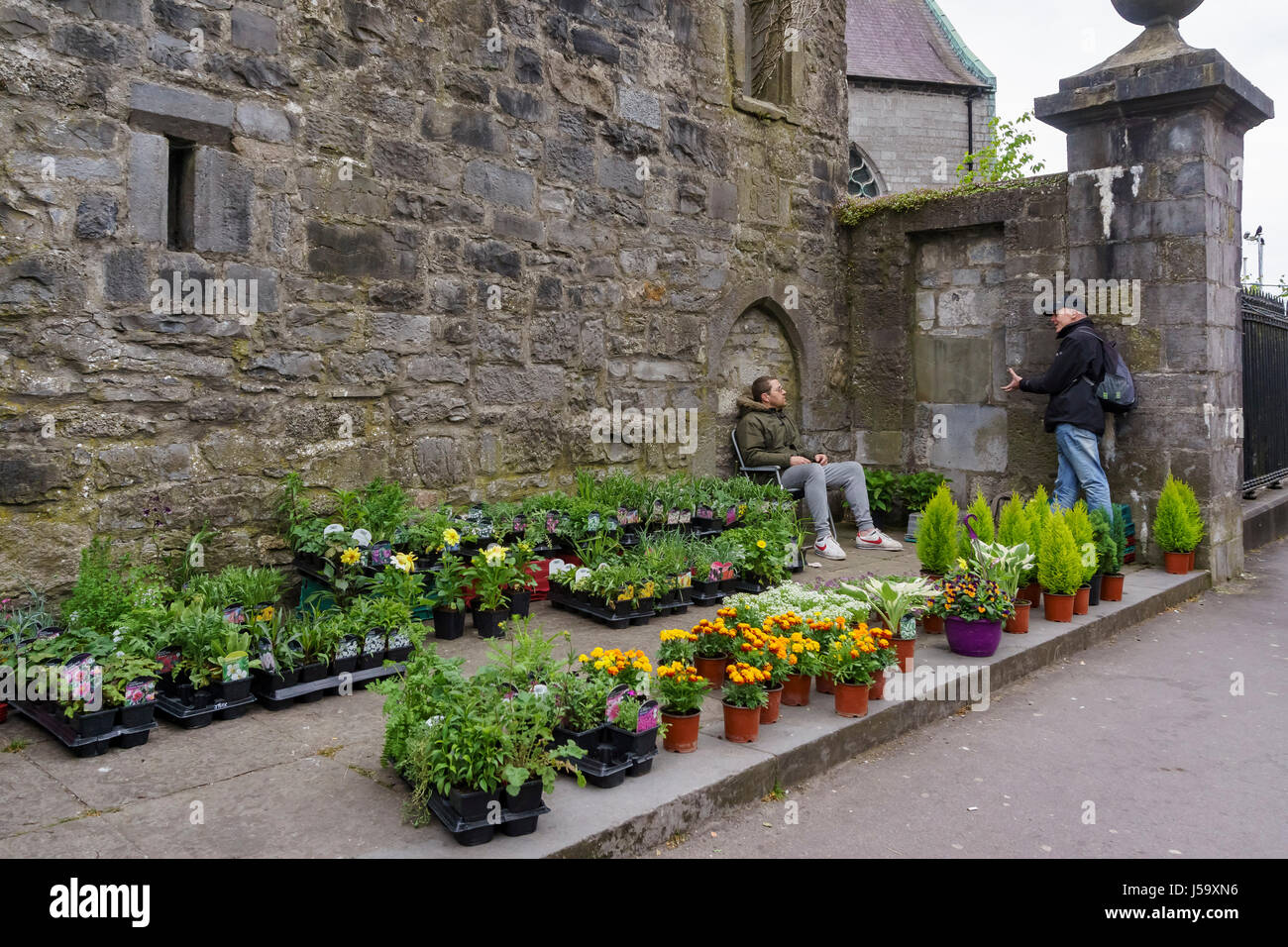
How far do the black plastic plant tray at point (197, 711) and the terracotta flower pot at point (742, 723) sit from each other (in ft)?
6.39

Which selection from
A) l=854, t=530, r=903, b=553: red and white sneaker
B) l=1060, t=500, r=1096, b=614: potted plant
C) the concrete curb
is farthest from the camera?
l=854, t=530, r=903, b=553: red and white sneaker

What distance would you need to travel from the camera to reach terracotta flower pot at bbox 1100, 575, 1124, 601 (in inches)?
263

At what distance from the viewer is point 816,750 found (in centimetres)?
395

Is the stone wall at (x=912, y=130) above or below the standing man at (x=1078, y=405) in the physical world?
above

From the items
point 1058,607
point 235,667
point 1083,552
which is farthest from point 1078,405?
point 235,667

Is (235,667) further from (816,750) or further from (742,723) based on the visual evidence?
(816,750)

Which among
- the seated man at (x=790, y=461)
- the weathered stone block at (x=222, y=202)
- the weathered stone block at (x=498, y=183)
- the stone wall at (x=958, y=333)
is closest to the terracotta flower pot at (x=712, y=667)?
the weathered stone block at (x=222, y=202)

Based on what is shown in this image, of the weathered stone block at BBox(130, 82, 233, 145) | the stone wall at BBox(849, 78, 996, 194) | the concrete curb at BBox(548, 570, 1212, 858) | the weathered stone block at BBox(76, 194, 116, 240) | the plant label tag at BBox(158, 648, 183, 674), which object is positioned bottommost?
the concrete curb at BBox(548, 570, 1212, 858)

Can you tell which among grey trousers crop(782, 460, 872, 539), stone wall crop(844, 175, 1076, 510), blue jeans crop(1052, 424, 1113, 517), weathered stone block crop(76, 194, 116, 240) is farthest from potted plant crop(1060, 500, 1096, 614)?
weathered stone block crop(76, 194, 116, 240)

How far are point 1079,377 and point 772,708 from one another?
15.7 ft

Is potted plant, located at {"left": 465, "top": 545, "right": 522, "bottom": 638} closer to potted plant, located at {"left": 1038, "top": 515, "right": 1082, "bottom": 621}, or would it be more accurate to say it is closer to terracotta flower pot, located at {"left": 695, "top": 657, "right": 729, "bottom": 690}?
terracotta flower pot, located at {"left": 695, "top": 657, "right": 729, "bottom": 690}

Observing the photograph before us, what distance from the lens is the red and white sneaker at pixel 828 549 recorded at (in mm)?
7848

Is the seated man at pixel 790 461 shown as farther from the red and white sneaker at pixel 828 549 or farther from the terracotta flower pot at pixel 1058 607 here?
the terracotta flower pot at pixel 1058 607

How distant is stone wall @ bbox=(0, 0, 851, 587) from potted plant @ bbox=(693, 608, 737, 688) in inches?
102
